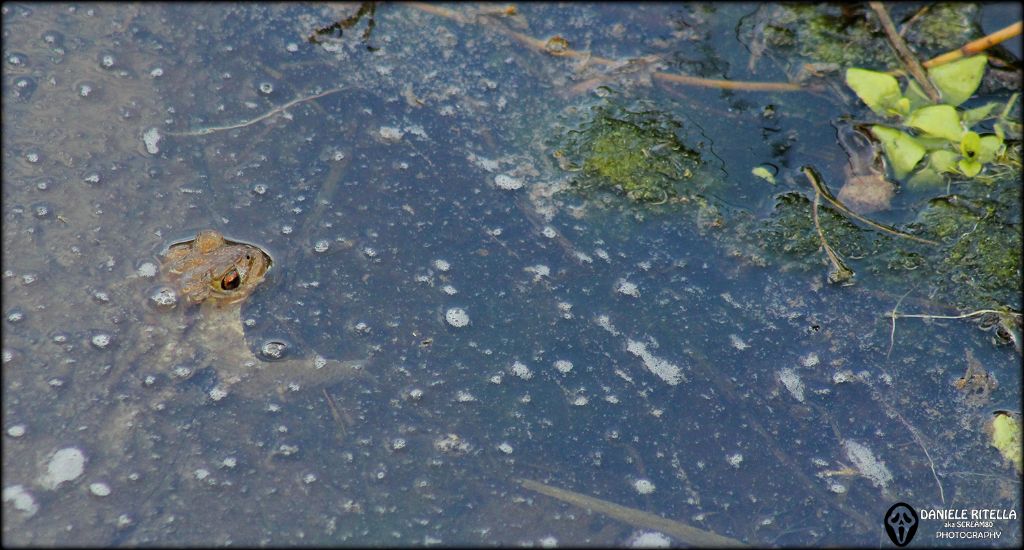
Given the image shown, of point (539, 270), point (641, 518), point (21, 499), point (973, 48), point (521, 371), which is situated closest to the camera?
point (21, 499)

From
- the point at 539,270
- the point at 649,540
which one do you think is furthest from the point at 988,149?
the point at 649,540

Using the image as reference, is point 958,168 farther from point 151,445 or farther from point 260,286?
point 151,445

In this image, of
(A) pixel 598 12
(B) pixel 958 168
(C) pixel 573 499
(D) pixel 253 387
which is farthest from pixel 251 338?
(B) pixel 958 168

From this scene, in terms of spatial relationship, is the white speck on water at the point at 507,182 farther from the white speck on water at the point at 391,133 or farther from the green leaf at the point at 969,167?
the green leaf at the point at 969,167

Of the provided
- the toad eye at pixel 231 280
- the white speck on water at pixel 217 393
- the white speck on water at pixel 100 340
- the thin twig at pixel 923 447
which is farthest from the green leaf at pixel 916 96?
the white speck on water at pixel 100 340

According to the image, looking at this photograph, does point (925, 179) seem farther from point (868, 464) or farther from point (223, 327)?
point (223, 327)

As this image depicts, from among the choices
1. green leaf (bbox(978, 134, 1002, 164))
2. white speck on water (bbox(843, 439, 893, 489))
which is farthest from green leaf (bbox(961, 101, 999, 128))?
white speck on water (bbox(843, 439, 893, 489))

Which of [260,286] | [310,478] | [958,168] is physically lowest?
[310,478]
